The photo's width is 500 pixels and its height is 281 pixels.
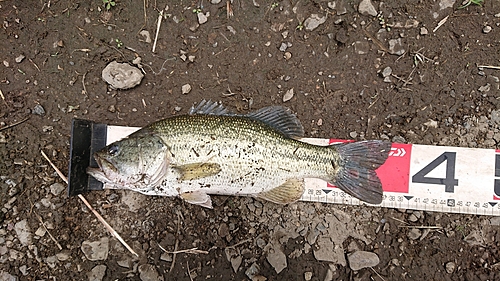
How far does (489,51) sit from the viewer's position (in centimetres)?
380

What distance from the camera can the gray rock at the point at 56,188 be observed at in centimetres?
387

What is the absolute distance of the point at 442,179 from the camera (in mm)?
Answer: 3656

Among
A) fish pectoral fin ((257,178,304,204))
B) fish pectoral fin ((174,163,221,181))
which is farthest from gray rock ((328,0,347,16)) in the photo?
fish pectoral fin ((174,163,221,181))

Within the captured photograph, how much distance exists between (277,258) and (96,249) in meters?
1.89

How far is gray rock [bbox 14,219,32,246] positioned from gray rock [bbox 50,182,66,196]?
1.44 feet

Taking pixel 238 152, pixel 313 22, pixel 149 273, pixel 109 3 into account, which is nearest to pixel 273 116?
pixel 238 152

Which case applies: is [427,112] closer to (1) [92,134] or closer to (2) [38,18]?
(1) [92,134]

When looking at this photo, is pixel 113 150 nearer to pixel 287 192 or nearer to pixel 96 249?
pixel 96 249

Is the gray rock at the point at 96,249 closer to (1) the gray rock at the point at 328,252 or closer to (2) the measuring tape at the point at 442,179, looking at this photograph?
(1) the gray rock at the point at 328,252

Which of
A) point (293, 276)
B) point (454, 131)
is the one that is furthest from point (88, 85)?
point (454, 131)

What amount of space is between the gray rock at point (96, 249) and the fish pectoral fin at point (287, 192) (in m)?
1.84

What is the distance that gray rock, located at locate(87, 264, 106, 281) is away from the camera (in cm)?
383

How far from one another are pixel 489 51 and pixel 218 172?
3066 millimetres

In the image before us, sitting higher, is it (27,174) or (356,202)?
(27,174)
